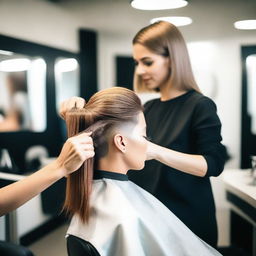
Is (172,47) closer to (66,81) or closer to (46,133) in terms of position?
(66,81)

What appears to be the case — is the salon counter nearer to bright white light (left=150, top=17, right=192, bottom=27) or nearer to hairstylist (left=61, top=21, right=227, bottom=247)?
hairstylist (left=61, top=21, right=227, bottom=247)

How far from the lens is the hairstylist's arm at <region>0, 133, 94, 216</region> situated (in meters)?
0.85

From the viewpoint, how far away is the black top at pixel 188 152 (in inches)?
49.0

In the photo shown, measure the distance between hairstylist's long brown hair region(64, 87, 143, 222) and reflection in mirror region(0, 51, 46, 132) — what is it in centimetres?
53

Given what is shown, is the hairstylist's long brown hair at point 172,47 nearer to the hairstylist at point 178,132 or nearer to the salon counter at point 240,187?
the hairstylist at point 178,132

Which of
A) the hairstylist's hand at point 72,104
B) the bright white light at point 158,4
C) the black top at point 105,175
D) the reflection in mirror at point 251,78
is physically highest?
the bright white light at point 158,4

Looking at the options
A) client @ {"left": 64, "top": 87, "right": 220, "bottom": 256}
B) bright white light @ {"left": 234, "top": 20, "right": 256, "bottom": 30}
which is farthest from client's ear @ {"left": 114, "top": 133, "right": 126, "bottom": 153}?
bright white light @ {"left": 234, "top": 20, "right": 256, "bottom": 30}

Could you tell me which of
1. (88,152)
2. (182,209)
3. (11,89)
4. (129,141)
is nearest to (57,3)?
(11,89)

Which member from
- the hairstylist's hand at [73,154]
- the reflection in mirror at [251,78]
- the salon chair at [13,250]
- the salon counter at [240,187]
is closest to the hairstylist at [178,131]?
the salon counter at [240,187]

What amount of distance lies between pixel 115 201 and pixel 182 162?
12.2 inches

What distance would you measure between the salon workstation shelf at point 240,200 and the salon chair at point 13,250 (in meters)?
0.85

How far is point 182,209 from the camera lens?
135cm

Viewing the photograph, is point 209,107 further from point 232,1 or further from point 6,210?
point 6,210

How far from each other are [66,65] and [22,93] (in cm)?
24
